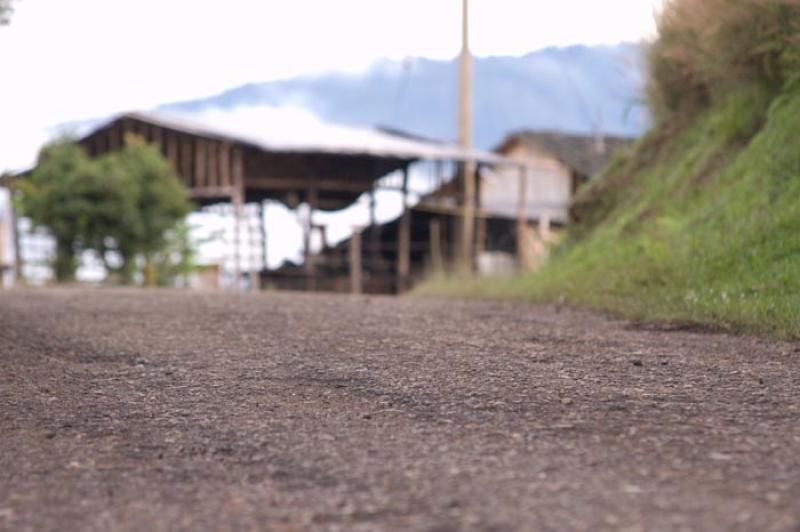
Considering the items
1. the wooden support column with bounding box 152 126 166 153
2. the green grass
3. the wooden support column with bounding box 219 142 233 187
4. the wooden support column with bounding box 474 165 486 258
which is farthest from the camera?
the wooden support column with bounding box 474 165 486 258

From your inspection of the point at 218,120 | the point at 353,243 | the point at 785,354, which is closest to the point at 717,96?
the point at 785,354

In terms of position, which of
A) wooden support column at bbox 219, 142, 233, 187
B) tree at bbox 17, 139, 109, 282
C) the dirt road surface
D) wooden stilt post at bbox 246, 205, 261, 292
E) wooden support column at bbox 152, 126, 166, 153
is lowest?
the dirt road surface

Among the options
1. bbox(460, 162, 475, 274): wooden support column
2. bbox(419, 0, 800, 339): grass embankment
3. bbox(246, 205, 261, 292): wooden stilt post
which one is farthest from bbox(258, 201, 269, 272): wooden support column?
bbox(419, 0, 800, 339): grass embankment

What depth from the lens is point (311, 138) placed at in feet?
88.7

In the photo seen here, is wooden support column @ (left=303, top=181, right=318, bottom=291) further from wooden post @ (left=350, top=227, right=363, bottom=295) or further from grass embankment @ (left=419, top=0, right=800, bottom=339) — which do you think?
grass embankment @ (left=419, top=0, right=800, bottom=339)

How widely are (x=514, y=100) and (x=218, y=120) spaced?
40026 mm

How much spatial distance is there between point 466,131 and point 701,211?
17330 millimetres

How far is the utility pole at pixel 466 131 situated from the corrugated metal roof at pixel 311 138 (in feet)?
1.69

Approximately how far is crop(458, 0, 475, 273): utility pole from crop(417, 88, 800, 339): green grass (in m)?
10.5

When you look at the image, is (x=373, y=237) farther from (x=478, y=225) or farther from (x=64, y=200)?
(x=64, y=200)

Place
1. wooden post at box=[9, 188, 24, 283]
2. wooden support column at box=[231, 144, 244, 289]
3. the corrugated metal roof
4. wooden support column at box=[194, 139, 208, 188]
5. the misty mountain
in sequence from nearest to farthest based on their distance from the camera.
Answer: the corrugated metal roof → wooden support column at box=[231, 144, 244, 289] → wooden post at box=[9, 188, 24, 283] → wooden support column at box=[194, 139, 208, 188] → the misty mountain

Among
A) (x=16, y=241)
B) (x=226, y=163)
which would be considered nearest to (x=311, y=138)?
(x=226, y=163)

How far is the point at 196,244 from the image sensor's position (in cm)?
2614

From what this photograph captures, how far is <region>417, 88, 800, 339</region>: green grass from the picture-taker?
7.81 meters
